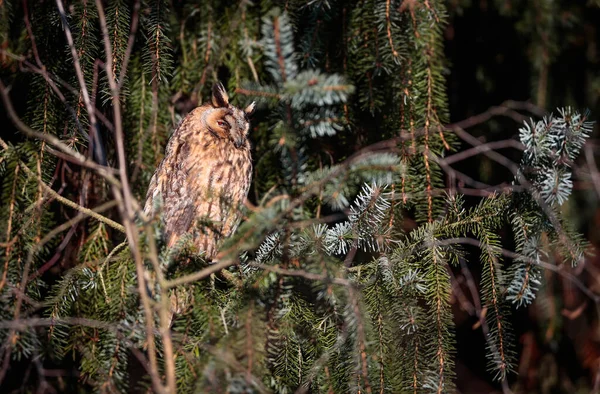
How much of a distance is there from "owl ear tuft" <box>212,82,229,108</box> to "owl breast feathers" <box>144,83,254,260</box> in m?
0.02

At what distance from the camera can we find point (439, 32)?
184 centimetres

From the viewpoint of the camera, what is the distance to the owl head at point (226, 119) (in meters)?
1.92

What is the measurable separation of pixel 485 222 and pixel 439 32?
737mm

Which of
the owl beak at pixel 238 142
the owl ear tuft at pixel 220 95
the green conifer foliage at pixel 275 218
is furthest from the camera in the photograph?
the owl beak at pixel 238 142

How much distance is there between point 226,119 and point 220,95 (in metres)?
0.10

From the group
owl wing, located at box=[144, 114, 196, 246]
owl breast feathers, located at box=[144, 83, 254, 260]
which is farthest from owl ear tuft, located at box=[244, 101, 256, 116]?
owl wing, located at box=[144, 114, 196, 246]

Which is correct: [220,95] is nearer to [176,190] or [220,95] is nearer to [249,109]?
[249,109]

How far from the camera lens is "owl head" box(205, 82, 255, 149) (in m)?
1.92

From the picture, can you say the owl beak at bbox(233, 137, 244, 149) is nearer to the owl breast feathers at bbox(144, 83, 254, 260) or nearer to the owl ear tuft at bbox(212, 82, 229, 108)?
the owl breast feathers at bbox(144, 83, 254, 260)

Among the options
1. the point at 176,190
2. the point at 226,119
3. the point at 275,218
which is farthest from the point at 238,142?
the point at 275,218

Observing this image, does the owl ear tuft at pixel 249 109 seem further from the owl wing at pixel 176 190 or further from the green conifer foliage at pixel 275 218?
the owl wing at pixel 176 190

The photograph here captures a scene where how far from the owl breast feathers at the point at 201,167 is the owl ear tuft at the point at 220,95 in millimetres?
24

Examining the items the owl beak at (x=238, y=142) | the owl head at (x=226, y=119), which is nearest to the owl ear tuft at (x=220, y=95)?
the owl head at (x=226, y=119)

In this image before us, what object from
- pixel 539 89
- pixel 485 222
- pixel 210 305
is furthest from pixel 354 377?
pixel 539 89
